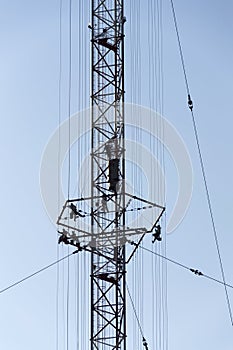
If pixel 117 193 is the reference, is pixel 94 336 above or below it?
below

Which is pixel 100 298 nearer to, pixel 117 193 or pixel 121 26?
pixel 117 193

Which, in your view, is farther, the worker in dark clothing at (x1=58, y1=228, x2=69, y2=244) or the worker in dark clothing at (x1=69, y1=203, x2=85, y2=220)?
the worker in dark clothing at (x1=58, y1=228, x2=69, y2=244)

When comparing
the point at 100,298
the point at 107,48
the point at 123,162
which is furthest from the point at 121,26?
the point at 100,298

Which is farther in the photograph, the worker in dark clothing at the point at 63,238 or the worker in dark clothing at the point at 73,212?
the worker in dark clothing at the point at 63,238

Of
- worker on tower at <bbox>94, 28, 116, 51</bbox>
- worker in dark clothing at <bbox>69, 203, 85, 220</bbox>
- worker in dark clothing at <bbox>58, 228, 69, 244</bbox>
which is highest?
worker on tower at <bbox>94, 28, 116, 51</bbox>

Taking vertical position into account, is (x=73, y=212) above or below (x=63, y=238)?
above

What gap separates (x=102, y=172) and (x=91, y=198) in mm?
2157

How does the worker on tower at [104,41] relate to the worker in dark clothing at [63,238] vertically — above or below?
above

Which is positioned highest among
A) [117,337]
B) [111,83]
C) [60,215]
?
[111,83]

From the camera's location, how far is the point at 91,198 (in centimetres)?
10675

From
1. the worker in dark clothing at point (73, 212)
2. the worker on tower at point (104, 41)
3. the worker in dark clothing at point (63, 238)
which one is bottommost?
the worker in dark clothing at point (63, 238)

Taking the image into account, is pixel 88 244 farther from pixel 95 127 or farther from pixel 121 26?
pixel 121 26

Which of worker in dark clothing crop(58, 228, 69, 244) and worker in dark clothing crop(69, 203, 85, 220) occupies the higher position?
worker in dark clothing crop(69, 203, 85, 220)

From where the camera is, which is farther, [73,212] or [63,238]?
[63,238]
